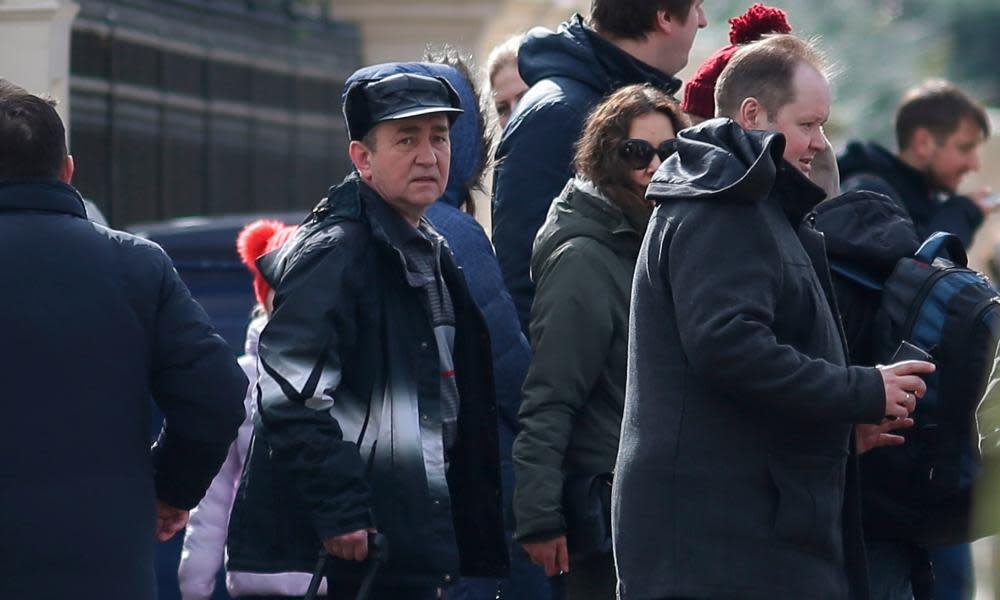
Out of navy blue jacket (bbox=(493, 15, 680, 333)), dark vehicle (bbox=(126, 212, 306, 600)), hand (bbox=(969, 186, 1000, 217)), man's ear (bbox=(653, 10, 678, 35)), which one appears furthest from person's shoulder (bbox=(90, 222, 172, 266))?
hand (bbox=(969, 186, 1000, 217))

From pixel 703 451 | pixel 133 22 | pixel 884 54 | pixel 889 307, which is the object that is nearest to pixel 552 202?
pixel 889 307

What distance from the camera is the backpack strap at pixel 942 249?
4.78 metres

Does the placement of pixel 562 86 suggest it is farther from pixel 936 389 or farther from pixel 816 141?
pixel 936 389

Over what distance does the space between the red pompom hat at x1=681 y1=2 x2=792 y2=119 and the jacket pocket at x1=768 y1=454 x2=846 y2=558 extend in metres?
1.27

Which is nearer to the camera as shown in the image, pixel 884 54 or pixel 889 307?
pixel 889 307

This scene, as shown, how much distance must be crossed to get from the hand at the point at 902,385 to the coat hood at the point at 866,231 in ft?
1.63

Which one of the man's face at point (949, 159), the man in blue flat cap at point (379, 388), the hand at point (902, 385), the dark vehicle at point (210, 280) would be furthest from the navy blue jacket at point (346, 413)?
the man's face at point (949, 159)

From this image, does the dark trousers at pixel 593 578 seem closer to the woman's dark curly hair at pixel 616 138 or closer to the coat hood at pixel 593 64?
the woman's dark curly hair at pixel 616 138

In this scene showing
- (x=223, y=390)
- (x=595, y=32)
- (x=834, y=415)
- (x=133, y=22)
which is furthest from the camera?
(x=133, y=22)

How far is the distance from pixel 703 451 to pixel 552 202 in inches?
60.1

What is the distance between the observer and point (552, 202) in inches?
221

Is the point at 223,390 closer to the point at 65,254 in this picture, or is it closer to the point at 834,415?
the point at 65,254

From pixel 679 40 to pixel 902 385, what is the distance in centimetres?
188

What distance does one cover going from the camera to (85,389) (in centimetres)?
439
